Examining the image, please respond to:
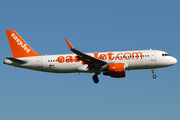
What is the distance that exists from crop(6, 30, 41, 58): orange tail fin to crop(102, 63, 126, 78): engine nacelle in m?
13.0

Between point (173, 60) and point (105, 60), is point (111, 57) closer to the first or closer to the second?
point (105, 60)

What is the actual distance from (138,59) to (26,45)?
19149 millimetres

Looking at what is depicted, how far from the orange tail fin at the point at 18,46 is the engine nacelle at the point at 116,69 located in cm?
1304

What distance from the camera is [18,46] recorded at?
167 feet

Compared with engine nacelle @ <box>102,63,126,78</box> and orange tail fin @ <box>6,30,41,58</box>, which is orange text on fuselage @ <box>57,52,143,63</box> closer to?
engine nacelle @ <box>102,63,126,78</box>

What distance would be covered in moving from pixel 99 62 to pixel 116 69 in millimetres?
2755

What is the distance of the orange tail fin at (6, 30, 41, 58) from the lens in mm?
50156

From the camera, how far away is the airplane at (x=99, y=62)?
44.5 m

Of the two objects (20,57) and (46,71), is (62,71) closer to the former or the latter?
(46,71)

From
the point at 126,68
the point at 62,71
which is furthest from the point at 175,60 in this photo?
the point at 62,71

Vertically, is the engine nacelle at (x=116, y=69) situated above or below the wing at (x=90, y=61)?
below

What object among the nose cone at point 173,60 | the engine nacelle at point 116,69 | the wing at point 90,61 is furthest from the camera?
the nose cone at point 173,60

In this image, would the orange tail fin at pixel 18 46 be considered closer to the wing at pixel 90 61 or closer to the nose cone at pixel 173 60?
the wing at pixel 90 61

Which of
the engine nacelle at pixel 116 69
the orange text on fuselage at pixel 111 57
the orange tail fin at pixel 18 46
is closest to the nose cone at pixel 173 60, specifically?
Result: the orange text on fuselage at pixel 111 57
